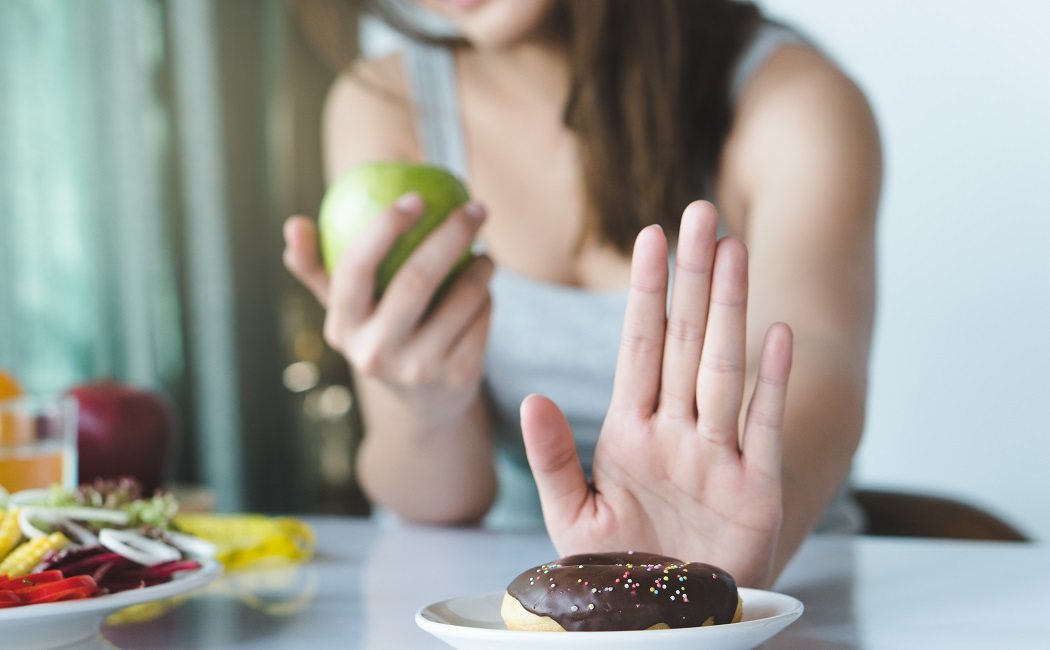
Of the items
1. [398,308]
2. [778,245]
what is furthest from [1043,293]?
[398,308]

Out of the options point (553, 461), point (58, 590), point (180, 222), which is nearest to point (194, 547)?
point (58, 590)

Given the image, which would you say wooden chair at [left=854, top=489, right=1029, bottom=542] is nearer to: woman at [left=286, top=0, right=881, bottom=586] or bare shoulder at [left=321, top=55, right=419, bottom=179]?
woman at [left=286, top=0, right=881, bottom=586]

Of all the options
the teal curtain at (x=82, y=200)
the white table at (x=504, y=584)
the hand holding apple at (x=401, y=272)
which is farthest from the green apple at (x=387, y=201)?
the teal curtain at (x=82, y=200)

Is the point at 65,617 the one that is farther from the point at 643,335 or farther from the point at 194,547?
the point at 643,335

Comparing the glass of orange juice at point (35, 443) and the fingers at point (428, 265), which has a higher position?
the fingers at point (428, 265)

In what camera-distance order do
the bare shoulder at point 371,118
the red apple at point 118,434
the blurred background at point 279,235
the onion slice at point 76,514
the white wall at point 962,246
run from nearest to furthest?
the onion slice at point 76,514, the red apple at point 118,434, the bare shoulder at point 371,118, the blurred background at point 279,235, the white wall at point 962,246

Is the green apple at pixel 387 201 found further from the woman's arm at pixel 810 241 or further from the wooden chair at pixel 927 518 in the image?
the wooden chair at pixel 927 518

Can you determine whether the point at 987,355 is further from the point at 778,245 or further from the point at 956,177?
the point at 778,245

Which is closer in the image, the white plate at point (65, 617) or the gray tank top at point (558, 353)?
the white plate at point (65, 617)
